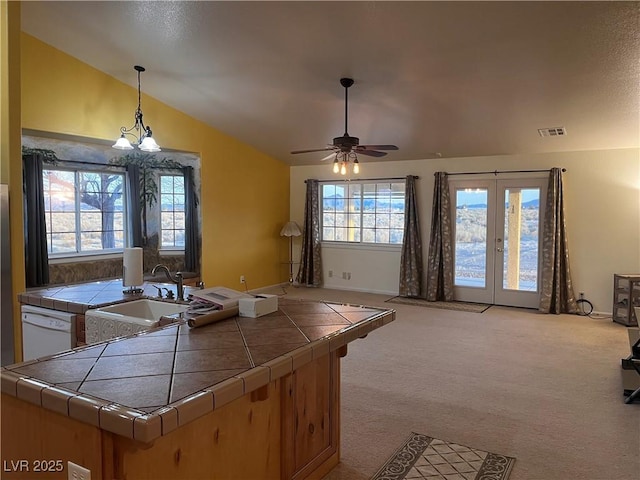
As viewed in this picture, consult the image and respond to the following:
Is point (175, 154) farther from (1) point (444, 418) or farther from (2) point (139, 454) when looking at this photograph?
(2) point (139, 454)

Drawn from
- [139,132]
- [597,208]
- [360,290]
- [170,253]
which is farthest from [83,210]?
[597,208]

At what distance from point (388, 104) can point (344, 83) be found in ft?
2.66

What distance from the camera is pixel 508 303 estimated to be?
7105mm

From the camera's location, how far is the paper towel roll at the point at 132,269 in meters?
3.47

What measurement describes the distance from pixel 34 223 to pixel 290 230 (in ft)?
13.1

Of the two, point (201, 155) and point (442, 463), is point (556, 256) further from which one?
point (201, 155)

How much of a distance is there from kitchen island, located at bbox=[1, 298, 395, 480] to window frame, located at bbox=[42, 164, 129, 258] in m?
5.17

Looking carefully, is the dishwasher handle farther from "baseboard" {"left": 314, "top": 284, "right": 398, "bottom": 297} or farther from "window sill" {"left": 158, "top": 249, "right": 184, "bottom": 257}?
"baseboard" {"left": 314, "top": 284, "right": 398, "bottom": 297}

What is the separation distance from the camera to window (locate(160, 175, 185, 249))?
760 cm

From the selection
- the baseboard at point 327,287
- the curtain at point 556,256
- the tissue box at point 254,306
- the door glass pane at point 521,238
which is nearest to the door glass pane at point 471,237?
the door glass pane at point 521,238

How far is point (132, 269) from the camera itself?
3471mm

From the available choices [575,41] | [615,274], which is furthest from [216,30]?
[615,274]

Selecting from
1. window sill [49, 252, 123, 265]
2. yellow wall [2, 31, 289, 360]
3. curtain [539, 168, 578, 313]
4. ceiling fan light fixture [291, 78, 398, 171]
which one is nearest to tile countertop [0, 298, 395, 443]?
yellow wall [2, 31, 289, 360]

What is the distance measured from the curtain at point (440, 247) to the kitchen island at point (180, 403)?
514cm
